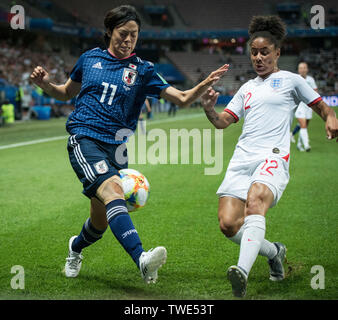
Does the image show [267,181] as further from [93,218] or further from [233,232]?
[93,218]

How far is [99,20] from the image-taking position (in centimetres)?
6234

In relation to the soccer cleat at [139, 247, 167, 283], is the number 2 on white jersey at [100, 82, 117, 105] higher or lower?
higher

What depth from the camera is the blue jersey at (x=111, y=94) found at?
4.49 m

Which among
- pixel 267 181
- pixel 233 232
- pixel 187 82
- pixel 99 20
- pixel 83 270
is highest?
pixel 99 20

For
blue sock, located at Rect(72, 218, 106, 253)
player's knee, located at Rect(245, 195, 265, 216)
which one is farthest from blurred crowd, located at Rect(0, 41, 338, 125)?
player's knee, located at Rect(245, 195, 265, 216)

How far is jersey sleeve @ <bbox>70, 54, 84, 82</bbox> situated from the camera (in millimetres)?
4777

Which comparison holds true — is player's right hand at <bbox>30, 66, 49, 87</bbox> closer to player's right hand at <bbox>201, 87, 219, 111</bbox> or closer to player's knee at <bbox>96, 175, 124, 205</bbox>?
player's knee at <bbox>96, 175, 124, 205</bbox>

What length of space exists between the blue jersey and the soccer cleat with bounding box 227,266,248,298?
4.95ft

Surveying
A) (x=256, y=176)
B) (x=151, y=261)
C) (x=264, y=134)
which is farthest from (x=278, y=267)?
(x=151, y=261)

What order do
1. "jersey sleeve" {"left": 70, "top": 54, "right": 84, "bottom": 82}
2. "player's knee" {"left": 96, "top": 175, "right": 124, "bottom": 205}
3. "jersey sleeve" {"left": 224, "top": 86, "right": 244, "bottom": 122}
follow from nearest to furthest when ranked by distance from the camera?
"player's knee" {"left": 96, "top": 175, "right": 124, "bottom": 205}, "jersey sleeve" {"left": 70, "top": 54, "right": 84, "bottom": 82}, "jersey sleeve" {"left": 224, "top": 86, "right": 244, "bottom": 122}

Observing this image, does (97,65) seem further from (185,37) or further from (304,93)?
(185,37)

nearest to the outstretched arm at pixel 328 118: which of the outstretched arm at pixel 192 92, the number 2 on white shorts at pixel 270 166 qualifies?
the number 2 on white shorts at pixel 270 166

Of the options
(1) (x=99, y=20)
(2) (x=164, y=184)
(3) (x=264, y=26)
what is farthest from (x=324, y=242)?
(1) (x=99, y=20)

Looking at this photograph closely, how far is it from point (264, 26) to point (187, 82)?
61009 mm
